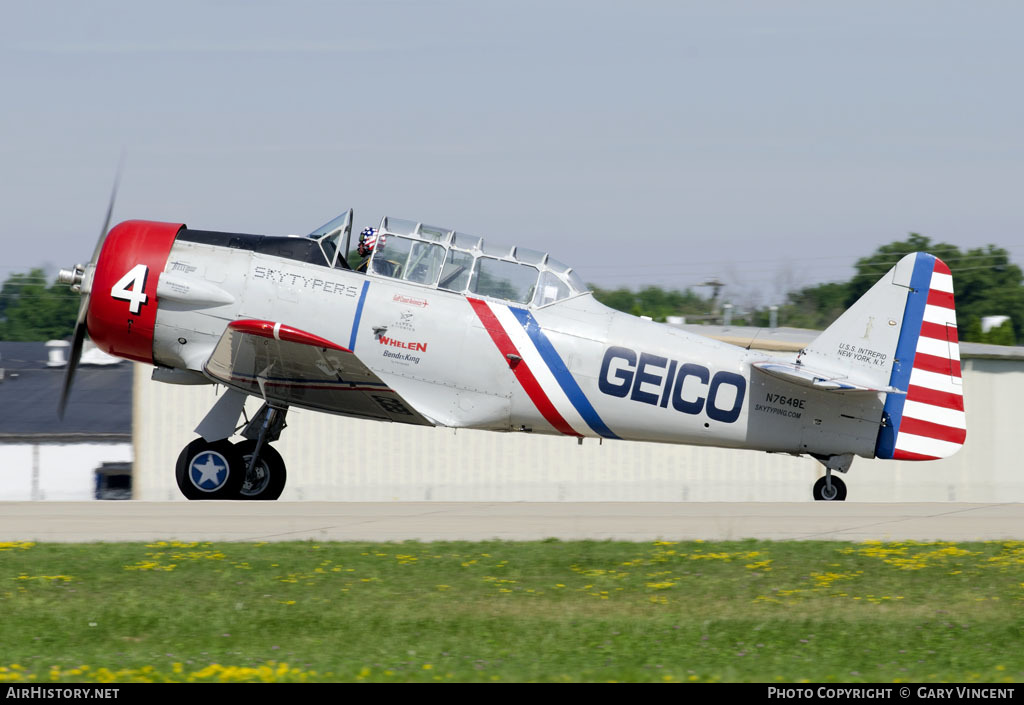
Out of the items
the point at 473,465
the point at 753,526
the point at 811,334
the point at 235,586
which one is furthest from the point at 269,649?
the point at 811,334

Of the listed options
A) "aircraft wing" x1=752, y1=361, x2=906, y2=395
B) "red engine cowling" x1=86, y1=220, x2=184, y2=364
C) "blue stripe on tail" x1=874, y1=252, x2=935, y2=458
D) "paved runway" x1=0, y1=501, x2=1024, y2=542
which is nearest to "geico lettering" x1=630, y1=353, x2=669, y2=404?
"aircraft wing" x1=752, y1=361, x2=906, y2=395

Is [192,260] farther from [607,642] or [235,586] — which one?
[607,642]

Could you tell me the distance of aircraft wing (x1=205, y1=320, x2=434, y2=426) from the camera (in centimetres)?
1269

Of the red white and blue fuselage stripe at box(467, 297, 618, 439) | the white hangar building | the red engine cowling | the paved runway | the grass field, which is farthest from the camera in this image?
the white hangar building

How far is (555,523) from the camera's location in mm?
12016

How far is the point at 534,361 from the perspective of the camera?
13.8 m

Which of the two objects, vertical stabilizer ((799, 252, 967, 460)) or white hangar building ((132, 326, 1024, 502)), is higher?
vertical stabilizer ((799, 252, 967, 460))

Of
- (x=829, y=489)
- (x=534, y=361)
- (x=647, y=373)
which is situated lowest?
(x=829, y=489)

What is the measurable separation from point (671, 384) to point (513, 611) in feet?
20.9

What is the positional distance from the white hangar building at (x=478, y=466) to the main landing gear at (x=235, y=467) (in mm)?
9110

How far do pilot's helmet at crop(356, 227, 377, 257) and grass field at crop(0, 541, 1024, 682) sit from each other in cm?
455

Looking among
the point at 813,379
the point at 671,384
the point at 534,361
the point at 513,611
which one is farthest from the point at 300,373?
the point at 513,611

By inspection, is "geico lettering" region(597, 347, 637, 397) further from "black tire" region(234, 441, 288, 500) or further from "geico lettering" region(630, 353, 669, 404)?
"black tire" region(234, 441, 288, 500)

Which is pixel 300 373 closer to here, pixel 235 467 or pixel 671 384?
pixel 235 467
